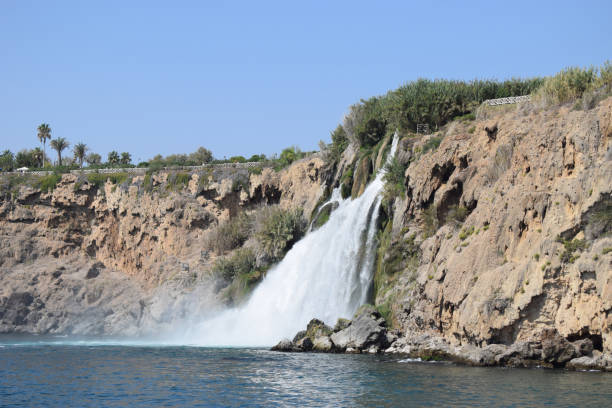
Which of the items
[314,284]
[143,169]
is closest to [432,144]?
[314,284]

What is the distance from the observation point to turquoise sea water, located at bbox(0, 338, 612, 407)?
21281 millimetres

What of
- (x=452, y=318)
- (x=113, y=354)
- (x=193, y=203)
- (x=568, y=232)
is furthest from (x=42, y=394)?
(x=193, y=203)

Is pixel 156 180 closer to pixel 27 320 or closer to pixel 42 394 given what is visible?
pixel 27 320

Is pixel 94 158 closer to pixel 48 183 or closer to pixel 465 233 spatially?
pixel 48 183

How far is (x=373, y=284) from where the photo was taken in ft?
132

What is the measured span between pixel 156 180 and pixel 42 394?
45346 millimetres

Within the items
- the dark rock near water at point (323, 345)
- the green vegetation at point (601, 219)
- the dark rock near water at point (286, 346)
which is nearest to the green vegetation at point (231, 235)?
the dark rock near water at point (286, 346)

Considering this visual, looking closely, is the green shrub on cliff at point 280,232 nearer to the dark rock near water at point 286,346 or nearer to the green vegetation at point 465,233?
the dark rock near water at point 286,346

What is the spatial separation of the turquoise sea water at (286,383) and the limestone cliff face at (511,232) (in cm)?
248

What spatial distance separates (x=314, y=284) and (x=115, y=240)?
31433 mm

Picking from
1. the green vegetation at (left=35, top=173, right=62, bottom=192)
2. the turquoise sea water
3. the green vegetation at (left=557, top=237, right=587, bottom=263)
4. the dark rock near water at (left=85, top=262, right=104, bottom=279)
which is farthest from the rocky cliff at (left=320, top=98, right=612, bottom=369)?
the green vegetation at (left=35, top=173, right=62, bottom=192)

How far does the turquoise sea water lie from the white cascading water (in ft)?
26.3

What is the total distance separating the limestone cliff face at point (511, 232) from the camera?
2603 cm

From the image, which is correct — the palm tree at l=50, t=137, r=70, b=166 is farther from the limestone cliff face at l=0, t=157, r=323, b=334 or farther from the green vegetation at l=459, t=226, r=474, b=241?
the green vegetation at l=459, t=226, r=474, b=241
